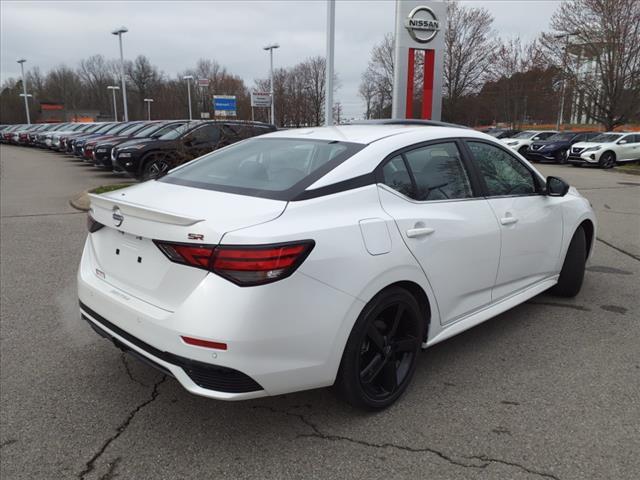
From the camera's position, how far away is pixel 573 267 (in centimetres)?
470

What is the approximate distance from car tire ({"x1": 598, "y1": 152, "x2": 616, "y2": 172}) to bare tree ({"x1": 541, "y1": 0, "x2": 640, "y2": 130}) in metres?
11.0

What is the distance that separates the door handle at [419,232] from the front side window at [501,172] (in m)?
0.89

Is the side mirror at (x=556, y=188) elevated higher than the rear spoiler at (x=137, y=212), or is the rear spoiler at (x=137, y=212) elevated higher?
the rear spoiler at (x=137, y=212)

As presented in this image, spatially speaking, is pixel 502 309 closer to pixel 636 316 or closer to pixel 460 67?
pixel 636 316

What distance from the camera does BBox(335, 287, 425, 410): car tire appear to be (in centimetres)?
267

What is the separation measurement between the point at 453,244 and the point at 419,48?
12.1 m

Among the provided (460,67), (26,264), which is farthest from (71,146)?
(460,67)

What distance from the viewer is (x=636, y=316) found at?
4.47m

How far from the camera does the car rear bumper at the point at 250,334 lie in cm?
228

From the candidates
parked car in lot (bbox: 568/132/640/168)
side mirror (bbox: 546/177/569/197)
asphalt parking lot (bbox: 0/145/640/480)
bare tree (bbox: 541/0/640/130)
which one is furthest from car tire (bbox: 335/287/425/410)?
bare tree (bbox: 541/0/640/130)

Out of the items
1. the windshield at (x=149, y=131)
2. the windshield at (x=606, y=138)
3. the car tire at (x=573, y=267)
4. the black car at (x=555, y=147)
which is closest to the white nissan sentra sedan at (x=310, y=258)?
the car tire at (x=573, y=267)

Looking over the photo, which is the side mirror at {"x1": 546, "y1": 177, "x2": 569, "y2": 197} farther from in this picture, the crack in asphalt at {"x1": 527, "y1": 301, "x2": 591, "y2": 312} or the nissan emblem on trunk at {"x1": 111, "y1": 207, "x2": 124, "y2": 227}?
the nissan emblem on trunk at {"x1": 111, "y1": 207, "x2": 124, "y2": 227}

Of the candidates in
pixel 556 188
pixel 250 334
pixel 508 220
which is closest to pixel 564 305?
pixel 556 188

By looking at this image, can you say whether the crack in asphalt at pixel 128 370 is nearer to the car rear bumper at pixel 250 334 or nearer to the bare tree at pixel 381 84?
the car rear bumper at pixel 250 334
